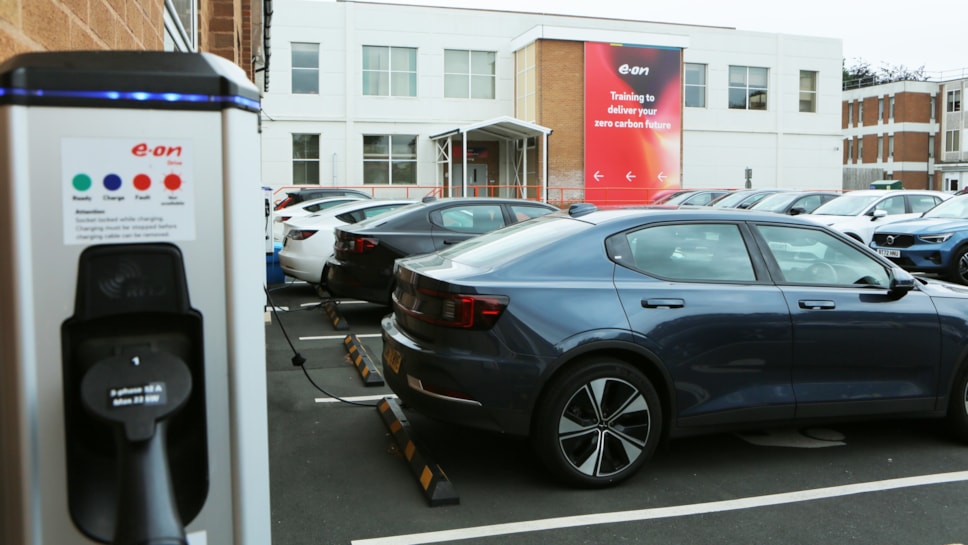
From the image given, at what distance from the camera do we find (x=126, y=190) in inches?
66.2

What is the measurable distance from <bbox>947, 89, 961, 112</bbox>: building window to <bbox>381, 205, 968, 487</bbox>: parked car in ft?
249

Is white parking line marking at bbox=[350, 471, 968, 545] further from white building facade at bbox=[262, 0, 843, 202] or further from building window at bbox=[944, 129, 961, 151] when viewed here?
building window at bbox=[944, 129, 961, 151]

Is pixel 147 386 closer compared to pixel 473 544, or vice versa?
pixel 147 386

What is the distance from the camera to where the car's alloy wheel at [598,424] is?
4773 millimetres

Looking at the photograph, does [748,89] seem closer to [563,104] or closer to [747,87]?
[747,87]

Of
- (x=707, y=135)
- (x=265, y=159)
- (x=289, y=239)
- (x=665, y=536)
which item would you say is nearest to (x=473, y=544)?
(x=665, y=536)

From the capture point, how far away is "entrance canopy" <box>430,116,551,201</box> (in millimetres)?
32344

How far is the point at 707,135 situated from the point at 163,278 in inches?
1551

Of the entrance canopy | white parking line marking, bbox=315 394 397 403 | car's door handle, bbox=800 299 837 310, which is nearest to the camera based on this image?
car's door handle, bbox=800 299 837 310

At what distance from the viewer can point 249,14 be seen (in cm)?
1356

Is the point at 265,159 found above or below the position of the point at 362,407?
above

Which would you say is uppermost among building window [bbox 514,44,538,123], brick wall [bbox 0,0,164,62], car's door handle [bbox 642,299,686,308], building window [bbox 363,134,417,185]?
building window [bbox 514,44,538,123]

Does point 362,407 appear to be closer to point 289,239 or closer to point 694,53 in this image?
point 289,239

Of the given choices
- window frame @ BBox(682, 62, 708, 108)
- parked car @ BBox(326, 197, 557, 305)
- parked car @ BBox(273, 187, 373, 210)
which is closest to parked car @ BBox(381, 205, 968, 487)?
parked car @ BBox(326, 197, 557, 305)
